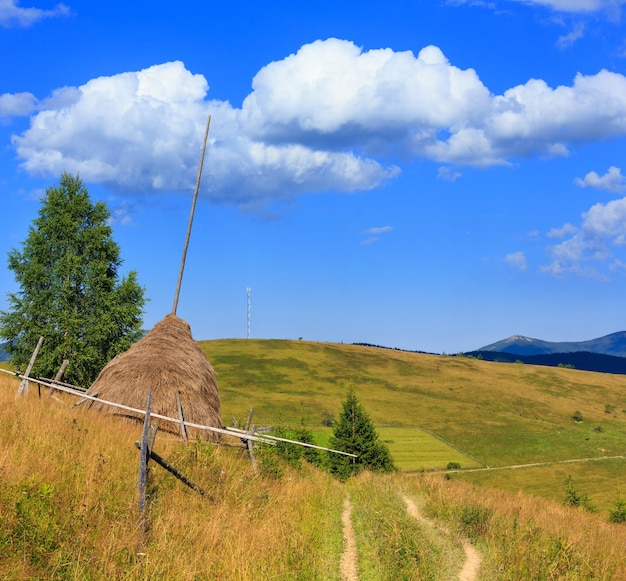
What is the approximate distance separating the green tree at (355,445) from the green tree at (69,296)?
16260 mm

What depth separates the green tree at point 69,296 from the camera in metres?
33.3

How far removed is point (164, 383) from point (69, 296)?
19.7m

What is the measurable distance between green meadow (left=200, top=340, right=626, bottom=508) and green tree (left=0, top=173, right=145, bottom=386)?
121ft

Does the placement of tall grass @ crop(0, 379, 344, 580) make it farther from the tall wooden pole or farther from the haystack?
the tall wooden pole

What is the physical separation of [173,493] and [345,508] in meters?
6.76

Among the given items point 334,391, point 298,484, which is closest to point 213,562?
point 298,484

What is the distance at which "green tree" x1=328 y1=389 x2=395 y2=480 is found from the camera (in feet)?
133

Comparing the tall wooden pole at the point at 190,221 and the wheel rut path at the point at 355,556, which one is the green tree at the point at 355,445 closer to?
the tall wooden pole at the point at 190,221

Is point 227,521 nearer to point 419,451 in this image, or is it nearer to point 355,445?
point 355,445

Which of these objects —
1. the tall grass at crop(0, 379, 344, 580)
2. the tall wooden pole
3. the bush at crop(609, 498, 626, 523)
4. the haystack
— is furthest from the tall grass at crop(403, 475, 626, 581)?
the bush at crop(609, 498, 626, 523)

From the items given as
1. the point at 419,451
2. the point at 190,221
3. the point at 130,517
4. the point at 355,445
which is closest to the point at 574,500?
the point at 355,445

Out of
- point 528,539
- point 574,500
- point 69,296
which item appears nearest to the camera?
point 528,539

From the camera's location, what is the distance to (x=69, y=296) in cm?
3412

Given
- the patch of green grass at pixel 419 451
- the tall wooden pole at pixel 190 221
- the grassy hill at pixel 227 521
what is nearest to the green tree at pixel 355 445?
the grassy hill at pixel 227 521
